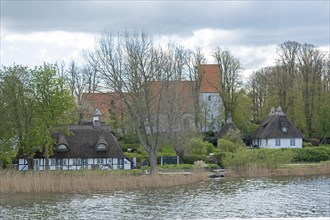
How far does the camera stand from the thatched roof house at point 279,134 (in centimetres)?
5106

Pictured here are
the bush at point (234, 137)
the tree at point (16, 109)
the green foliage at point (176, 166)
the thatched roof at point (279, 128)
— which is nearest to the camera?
the tree at point (16, 109)

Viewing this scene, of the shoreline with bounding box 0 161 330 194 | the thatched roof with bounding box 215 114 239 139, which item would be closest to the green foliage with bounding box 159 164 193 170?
the shoreline with bounding box 0 161 330 194

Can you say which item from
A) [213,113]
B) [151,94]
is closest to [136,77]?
[151,94]

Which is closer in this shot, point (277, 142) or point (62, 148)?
point (62, 148)

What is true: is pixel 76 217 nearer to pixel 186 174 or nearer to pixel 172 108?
pixel 186 174

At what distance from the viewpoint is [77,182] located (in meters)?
29.0

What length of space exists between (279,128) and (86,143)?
19.6 m

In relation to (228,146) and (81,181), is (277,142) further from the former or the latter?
(81,181)

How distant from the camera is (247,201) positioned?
2456 centimetres

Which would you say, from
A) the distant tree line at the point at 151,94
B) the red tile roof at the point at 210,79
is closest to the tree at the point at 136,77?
the distant tree line at the point at 151,94

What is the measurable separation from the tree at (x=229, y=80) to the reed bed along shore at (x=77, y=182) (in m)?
25.9

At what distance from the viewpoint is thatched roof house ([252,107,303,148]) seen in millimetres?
51062

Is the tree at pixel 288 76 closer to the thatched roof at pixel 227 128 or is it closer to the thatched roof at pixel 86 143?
the thatched roof at pixel 227 128

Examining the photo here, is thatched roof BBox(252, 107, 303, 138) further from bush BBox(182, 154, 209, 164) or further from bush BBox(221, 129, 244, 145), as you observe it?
bush BBox(182, 154, 209, 164)
